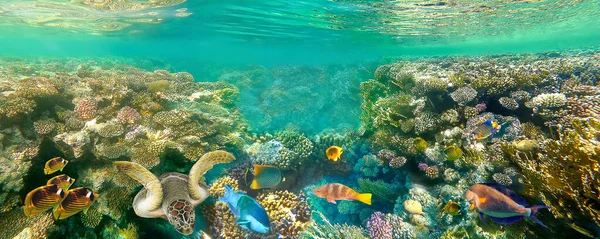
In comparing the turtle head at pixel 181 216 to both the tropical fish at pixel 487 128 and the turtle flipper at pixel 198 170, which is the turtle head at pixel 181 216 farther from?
the tropical fish at pixel 487 128

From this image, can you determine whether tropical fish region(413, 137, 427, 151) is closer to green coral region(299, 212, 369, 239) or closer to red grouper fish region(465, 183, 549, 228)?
green coral region(299, 212, 369, 239)

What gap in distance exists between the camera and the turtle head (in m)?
3.11

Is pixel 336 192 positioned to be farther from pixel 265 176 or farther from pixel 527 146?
pixel 527 146

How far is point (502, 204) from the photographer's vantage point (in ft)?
9.23

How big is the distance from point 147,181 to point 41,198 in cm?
145

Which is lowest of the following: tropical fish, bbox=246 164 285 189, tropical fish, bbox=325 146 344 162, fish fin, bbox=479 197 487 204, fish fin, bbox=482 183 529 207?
tropical fish, bbox=246 164 285 189

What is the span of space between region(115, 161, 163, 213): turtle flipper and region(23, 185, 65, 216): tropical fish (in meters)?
1.02

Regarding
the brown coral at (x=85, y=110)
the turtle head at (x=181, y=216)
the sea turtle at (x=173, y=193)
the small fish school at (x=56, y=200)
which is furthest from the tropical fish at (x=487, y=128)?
the brown coral at (x=85, y=110)

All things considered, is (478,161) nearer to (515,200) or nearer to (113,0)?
(515,200)

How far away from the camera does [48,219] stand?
4.06 m

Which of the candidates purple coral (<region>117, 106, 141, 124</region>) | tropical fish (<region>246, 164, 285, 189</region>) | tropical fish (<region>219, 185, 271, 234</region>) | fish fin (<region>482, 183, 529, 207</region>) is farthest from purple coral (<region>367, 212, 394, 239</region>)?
purple coral (<region>117, 106, 141, 124</region>)

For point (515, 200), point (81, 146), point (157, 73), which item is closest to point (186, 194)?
point (81, 146)

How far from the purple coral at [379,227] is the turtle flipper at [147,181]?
13.8 ft

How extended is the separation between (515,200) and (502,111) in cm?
437
